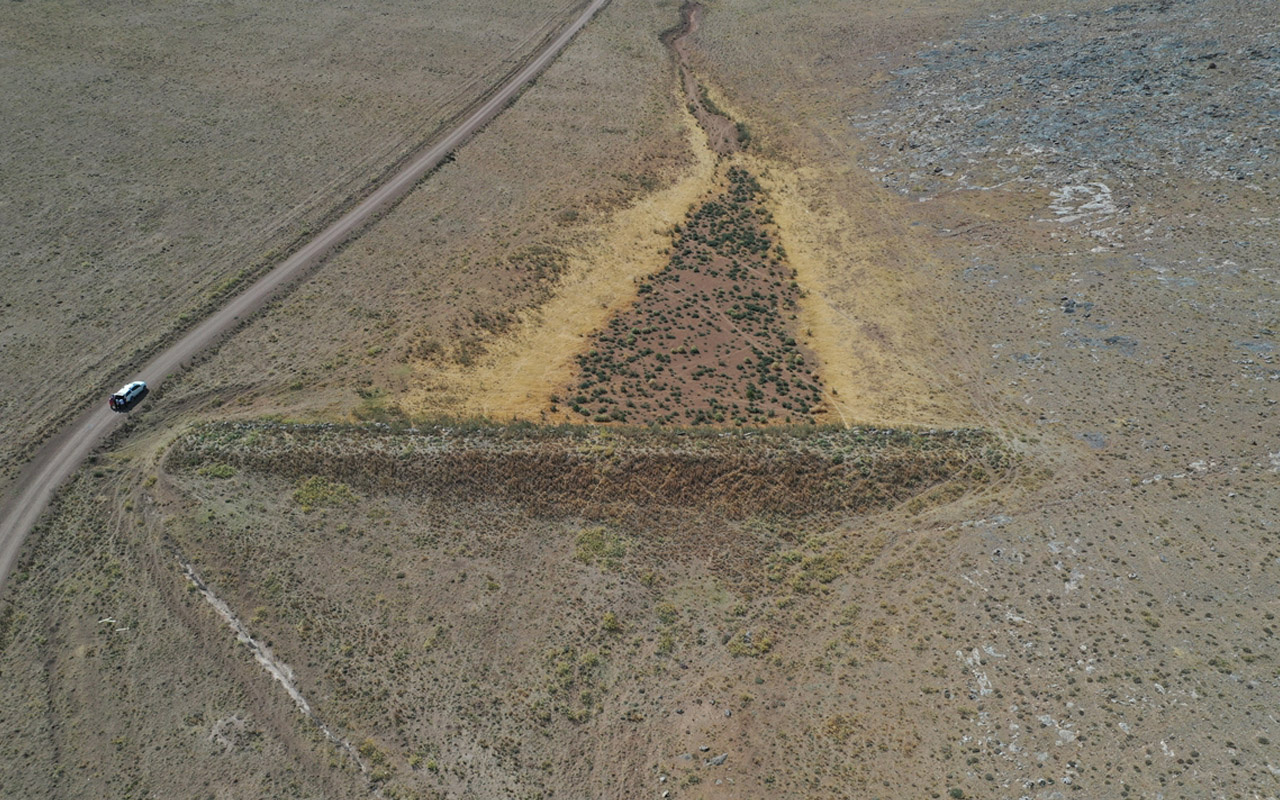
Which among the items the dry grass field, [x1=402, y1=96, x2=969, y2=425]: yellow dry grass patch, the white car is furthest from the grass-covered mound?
the dry grass field

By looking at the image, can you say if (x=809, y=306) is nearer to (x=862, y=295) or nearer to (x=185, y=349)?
(x=862, y=295)

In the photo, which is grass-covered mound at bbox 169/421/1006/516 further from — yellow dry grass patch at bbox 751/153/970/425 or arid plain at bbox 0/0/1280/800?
yellow dry grass patch at bbox 751/153/970/425

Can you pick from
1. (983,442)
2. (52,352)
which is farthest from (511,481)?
(52,352)

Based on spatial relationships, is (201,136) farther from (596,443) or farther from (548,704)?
(548,704)

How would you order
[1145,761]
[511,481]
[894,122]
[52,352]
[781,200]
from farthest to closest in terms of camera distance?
[894,122] → [781,200] → [52,352] → [511,481] → [1145,761]

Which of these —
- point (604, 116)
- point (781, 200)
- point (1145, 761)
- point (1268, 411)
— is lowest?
point (1145, 761)
